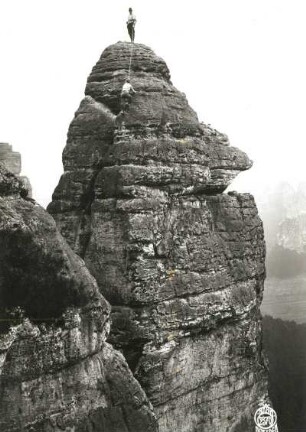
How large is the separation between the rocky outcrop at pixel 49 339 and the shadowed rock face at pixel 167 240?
4947mm

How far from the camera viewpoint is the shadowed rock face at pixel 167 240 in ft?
65.4

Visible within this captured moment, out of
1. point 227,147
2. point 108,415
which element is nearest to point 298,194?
point 227,147

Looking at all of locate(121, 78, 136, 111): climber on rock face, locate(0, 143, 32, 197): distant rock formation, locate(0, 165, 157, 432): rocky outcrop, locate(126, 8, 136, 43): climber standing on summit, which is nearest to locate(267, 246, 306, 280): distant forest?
locate(0, 143, 32, 197): distant rock formation

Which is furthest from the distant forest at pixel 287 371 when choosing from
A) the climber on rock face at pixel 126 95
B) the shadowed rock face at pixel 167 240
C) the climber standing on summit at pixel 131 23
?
the climber standing on summit at pixel 131 23

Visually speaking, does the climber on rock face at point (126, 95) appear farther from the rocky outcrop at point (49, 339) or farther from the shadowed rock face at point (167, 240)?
the rocky outcrop at point (49, 339)

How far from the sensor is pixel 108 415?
14.5 m

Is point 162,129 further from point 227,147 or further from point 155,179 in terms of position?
point 227,147

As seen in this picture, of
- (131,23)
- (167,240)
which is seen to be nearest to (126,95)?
(131,23)

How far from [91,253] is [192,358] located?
5.73 meters

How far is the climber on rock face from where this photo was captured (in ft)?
71.1

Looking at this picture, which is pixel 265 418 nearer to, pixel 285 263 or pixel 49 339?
pixel 49 339

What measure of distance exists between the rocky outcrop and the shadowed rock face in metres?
4.95

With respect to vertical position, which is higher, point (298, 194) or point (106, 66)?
point (298, 194)

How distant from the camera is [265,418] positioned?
941 inches
